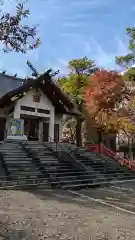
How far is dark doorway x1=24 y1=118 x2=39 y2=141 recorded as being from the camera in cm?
2611

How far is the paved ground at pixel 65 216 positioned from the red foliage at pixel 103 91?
17621 millimetres

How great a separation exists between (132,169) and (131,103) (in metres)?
7.20

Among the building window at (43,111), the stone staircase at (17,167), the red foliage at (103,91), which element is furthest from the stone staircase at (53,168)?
the red foliage at (103,91)

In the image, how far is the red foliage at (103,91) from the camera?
28969mm

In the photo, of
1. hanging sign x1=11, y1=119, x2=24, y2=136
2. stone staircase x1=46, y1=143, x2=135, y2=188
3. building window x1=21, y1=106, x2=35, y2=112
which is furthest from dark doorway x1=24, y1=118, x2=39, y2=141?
stone staircase x1=46, y1=143, x2=135, y2=188

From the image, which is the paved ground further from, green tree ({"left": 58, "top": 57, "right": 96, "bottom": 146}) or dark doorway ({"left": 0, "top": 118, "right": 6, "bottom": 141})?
green tree ({"left": 58, "top": 57, "right": 96, "bottom": 146})

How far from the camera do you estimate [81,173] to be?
1670 cm

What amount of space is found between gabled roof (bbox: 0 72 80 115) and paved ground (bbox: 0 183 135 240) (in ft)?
38.6

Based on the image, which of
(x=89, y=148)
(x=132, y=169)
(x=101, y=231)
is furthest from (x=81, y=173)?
(x=101, y=231)

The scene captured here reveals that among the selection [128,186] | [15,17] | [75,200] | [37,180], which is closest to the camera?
[15,17]

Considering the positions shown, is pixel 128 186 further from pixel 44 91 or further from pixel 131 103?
pixel 44 91

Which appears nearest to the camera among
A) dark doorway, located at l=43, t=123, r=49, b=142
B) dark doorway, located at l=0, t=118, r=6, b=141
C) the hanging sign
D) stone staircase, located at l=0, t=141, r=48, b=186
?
stone staircase, located at l=0, t=141, r=48, b=186

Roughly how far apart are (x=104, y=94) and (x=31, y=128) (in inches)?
344

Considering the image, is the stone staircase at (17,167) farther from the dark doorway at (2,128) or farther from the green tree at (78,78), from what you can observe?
the green tree at (78,78)
